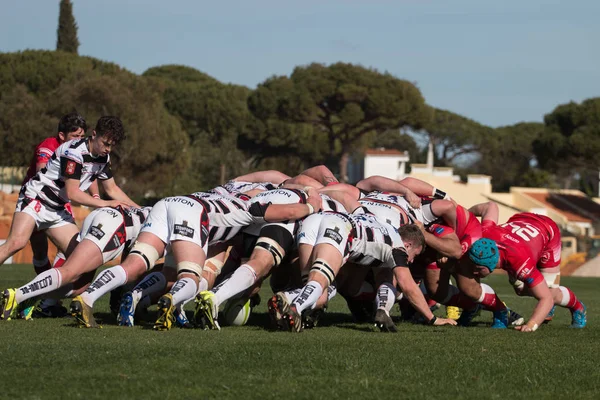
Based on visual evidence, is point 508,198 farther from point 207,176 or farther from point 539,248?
point 539,248

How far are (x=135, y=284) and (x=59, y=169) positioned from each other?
4.45 feet

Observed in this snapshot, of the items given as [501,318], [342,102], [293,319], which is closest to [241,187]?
[293,319]

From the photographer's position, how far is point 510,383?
19.9 feet

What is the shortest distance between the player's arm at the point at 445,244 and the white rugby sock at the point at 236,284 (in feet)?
5.94

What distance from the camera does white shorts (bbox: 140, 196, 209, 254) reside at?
8.69 metres

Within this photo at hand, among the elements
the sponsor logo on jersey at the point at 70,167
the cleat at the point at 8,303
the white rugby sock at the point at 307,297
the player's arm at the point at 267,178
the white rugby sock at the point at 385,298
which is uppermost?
the sponsor logo on jersey at the point at 70,167

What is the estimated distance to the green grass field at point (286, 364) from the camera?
555 cm

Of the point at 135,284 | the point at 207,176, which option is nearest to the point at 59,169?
the point at 135,284

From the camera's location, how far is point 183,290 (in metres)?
8.30

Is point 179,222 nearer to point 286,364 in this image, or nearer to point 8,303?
point 8,303

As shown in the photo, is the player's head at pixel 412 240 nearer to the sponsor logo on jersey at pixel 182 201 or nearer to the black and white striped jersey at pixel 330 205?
the black and white striped jersey at pixel 330 205

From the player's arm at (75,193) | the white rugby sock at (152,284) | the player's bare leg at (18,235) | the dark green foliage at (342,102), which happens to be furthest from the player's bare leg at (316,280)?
the dark green foliage at (342,102)

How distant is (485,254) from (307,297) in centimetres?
211

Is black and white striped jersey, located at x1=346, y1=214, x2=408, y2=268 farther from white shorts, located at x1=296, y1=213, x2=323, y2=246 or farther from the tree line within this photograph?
the tree line
